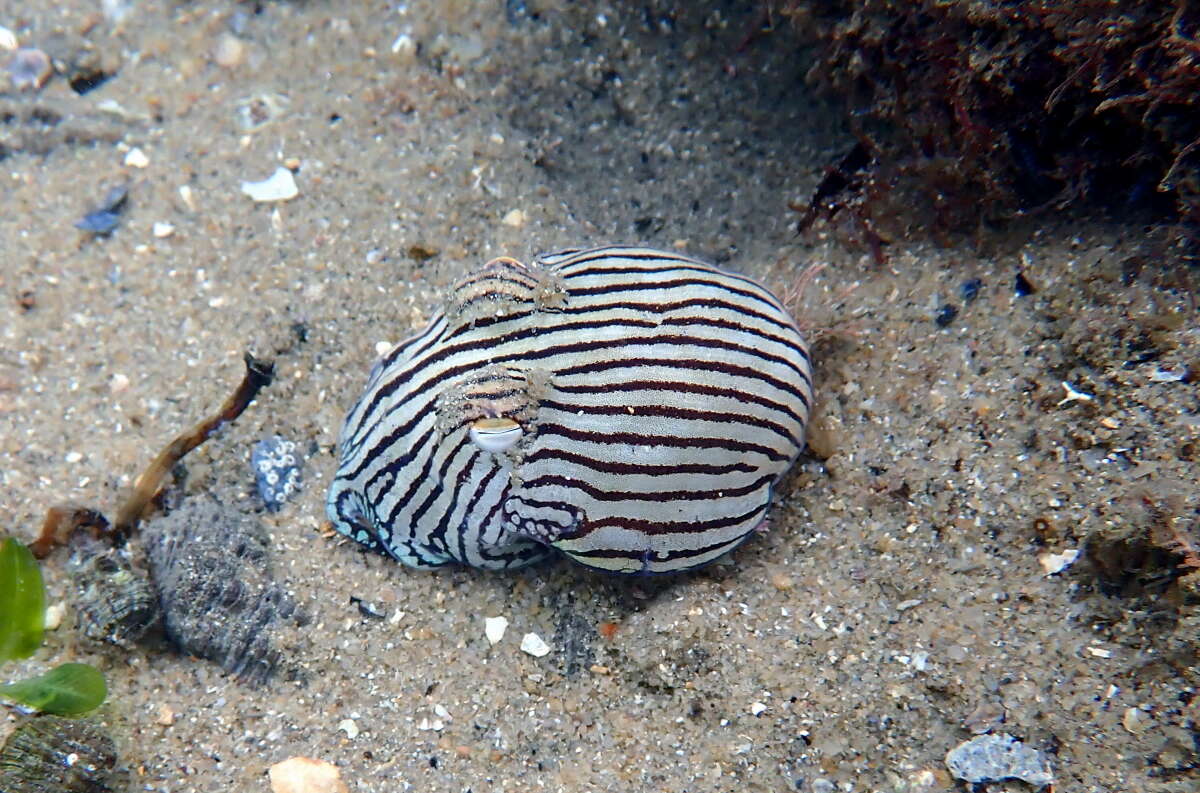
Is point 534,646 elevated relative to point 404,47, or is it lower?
lower

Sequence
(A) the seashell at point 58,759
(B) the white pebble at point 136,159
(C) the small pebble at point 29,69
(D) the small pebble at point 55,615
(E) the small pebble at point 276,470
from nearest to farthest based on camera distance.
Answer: (A) the seashell at point 58,759 < (D) the small pebble at point 55,615 < (E) the small pebble at point 276,470 < (B) the white pebble at point 136,159 < (C) the small pebble at point 29,69

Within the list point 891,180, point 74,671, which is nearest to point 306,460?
point 74,671

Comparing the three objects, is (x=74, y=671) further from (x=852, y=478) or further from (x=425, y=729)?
(x=852, y=478)

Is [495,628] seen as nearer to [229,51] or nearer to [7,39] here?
[229,51]

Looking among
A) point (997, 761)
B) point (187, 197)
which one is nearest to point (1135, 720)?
point (997, 761)

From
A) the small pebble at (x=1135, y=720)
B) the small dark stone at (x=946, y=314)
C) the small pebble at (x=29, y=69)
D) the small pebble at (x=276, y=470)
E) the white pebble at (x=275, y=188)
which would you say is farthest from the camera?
the small pebble at (x=29, y=69)

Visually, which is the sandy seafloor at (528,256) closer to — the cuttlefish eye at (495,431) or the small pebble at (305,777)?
the small pebble at (305,777)

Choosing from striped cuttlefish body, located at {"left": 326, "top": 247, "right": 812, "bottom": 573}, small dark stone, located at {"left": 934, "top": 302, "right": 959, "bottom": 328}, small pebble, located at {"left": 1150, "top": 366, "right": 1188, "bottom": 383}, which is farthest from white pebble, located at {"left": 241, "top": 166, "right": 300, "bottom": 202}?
small pebble, located at {"left": 1150, "top": 366, "right": 1188, "bottom": 383}

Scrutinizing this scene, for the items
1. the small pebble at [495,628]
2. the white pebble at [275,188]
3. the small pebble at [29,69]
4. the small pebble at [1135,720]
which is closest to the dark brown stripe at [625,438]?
the small pebble at [495,628]
